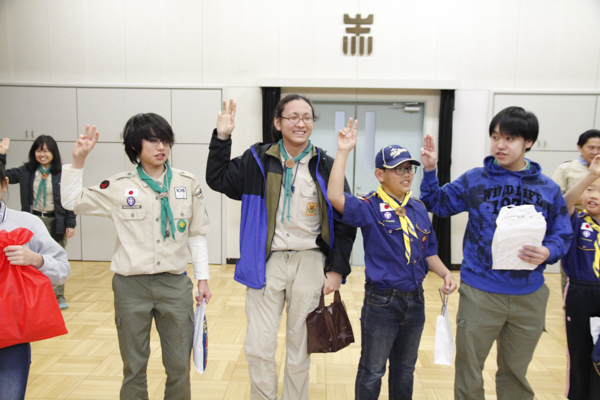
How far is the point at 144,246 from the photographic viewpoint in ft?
5.92

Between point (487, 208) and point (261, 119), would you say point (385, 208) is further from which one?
point (261, 119)

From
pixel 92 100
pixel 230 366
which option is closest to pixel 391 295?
pixel 230 366

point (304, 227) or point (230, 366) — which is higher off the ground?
point (304, 227)

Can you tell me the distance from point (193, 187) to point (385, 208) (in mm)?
954

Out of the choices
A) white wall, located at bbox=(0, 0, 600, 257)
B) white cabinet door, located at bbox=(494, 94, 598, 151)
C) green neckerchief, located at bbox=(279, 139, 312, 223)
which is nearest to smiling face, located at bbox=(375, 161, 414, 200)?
green neckerchief, located at bbox=(279, 139, 312, 223)

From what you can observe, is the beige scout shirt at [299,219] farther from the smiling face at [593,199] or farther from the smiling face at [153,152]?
the smiling face at [593,199]

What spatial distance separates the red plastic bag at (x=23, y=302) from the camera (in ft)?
4.44

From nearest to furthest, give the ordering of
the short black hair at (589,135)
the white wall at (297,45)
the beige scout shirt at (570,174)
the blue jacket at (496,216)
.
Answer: the blue jacket at (496,216) < the short black hair at (589,135) < the beige scout shirt at (570,174) < the white wall at (297,45)

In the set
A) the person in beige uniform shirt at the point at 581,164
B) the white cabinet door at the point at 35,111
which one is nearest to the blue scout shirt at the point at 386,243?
the person in beige uniform shirt at the point at 581,164

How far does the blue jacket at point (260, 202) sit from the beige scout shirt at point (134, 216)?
0.86 ft

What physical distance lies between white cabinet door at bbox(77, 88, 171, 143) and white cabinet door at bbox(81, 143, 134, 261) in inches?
7.3

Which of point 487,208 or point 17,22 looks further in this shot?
point 17,22

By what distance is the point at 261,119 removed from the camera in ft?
17.4

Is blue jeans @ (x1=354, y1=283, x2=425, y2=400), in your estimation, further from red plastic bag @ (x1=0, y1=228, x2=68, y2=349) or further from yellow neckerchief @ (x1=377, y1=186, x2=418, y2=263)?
red plastic bag @ (x1=0, y1=228, x2=68, y2=349)
